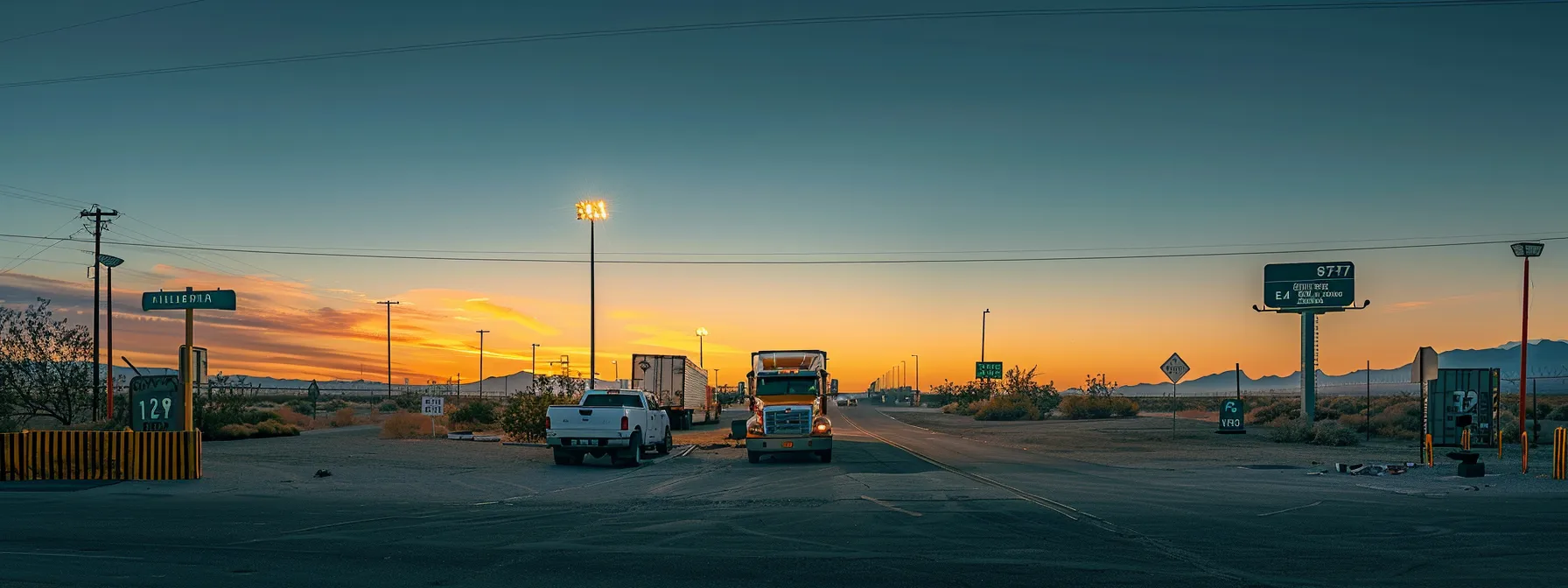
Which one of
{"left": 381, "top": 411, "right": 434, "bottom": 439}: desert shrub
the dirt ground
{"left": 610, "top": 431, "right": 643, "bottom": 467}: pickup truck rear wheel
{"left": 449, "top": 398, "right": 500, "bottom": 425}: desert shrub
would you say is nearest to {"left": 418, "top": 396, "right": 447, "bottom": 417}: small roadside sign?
{"left": 381, "top": 411, "right": 434, "bottom": 439}: desert shrub

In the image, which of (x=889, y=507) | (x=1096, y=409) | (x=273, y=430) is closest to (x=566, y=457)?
(x=889, y=507)

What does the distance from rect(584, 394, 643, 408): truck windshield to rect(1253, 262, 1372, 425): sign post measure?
3161cm

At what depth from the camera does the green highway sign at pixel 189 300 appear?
970 inches

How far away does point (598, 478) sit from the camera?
83.5ft

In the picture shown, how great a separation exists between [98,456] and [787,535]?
661 inches

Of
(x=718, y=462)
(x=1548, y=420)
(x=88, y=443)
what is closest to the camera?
(x=88, y=443)

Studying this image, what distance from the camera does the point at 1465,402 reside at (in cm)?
3447

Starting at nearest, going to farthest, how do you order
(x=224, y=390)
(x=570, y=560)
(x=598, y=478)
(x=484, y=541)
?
1. (x=570, y=560)
2. (x=484, y=541)
3. (x=598, y=478)
4. (x=224, y=390)

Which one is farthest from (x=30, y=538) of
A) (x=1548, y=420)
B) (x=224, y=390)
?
(x=1548, y=420)

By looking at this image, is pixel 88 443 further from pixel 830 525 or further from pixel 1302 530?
pixel 1302 530

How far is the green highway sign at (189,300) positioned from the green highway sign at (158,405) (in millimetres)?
1647

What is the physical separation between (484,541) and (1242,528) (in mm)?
10217

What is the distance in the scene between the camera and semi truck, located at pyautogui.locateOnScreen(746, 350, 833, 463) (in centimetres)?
2998

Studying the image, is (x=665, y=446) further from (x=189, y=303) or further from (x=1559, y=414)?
(x=1559, y=414)
